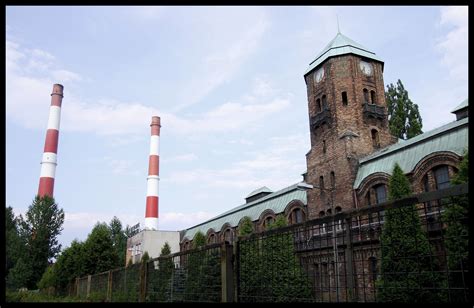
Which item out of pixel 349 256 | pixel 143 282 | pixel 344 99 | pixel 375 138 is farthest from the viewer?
pixel 344 99

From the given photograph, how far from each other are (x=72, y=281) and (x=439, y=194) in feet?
76.2

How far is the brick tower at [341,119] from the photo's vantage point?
66.7ft

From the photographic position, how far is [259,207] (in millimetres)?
28188

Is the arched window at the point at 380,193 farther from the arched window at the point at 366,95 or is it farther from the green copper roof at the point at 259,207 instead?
the arched window at the point at 366,95

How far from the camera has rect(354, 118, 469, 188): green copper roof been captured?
51.1 feet

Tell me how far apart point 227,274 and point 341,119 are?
59.4 ft

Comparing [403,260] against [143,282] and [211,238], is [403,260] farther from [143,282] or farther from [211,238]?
[211,238]

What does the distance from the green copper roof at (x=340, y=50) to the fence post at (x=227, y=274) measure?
1996 centimetres

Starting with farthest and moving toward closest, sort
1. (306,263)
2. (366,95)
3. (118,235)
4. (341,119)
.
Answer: (118,235) < (366,95) < (341,119) < (306,263)

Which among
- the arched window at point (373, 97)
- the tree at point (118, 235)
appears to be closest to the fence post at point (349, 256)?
the arched window at point (373, 97)

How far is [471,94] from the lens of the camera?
2.09 metres

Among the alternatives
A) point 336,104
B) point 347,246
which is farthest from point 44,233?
point 347,246

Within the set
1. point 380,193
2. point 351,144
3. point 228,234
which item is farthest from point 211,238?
point 380,193
